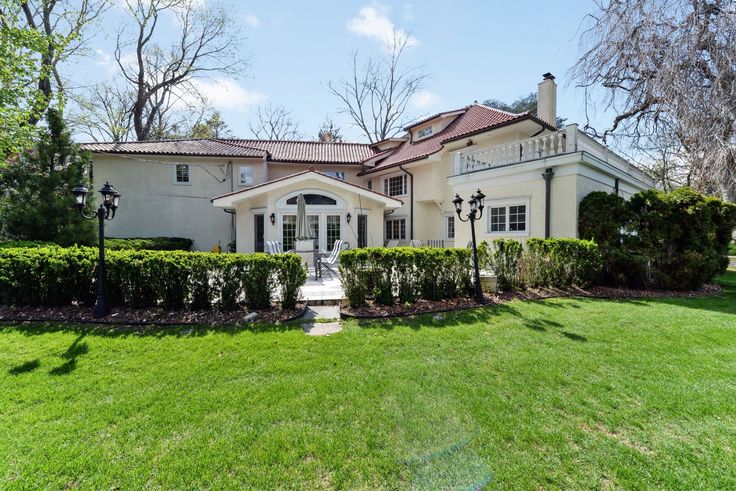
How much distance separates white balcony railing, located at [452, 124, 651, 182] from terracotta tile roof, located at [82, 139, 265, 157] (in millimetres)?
11819

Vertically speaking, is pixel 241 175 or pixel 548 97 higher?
pixel 548 97

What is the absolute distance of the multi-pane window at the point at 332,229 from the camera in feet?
46.6

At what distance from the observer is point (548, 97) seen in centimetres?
1445

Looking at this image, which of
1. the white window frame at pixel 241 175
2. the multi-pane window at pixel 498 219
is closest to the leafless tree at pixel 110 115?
the white window frame at pixel 241 175

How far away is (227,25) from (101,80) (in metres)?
11.0

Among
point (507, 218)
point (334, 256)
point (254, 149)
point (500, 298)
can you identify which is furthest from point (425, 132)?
point (500, 298)

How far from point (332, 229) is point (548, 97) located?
11754 mm

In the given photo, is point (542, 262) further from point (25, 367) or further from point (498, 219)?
point (25, 367)

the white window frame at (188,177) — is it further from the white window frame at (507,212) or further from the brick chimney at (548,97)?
the brick chimney at (548,97)

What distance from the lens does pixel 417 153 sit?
59.0ft

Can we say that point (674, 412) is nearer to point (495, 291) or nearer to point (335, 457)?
point (335, 457)

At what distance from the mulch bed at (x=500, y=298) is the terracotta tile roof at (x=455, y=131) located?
829cm

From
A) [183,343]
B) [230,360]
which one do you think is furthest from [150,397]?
[183,343]

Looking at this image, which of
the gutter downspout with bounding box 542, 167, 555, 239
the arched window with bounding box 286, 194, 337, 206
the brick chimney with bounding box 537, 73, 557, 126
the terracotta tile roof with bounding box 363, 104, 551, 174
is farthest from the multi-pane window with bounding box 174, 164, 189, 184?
the brick chimney with bounding box 537, 73, 557, 126
